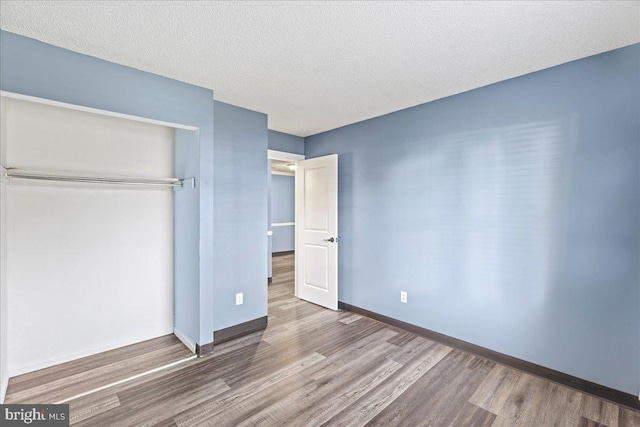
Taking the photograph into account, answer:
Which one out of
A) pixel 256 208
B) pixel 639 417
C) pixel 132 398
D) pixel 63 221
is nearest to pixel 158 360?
pixel 132 398

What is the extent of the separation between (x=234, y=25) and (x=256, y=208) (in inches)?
77.5

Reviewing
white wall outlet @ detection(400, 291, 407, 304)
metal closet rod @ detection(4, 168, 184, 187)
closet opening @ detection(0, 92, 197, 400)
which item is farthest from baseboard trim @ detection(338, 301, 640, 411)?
metal closet rod @ detection(4, 168, 184, 187)

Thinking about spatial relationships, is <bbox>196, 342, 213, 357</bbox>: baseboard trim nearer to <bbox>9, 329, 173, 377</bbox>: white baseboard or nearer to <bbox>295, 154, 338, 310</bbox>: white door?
<bbox>9, 329, 173, 377</bbox>: white baseboard

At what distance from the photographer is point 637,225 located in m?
2.01

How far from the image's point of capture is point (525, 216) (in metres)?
2.49

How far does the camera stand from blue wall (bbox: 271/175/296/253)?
8680mm

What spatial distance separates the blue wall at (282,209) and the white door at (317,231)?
167 inches

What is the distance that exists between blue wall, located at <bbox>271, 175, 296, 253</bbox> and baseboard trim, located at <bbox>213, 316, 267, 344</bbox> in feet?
16.8

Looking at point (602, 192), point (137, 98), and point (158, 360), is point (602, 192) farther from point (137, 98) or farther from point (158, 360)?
point (158, 360)

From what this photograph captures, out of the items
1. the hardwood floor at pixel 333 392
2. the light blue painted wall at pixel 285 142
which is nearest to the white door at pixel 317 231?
the light blue painted wall at pixel 285 142

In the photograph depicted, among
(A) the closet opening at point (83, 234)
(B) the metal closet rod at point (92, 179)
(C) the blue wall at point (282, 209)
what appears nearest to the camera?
(B) the metal closet rod at point (92, 179)

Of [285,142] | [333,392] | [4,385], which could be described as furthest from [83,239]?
[285,142]

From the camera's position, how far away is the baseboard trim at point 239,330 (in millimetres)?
3088

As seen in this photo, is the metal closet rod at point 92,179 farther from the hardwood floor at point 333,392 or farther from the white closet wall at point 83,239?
the hardwood floor at point 333,392
